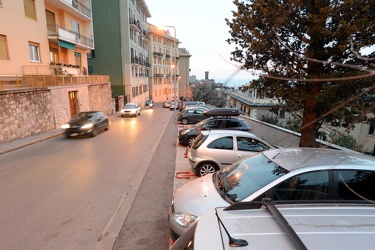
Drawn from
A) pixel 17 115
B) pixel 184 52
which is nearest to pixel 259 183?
pixel 17 115

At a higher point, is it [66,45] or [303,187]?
[66,45]

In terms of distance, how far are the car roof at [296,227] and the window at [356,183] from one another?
120cm

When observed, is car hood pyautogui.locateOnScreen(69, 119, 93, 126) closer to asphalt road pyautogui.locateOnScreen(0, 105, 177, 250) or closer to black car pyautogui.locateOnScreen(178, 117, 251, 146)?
asphalt road pyautogui.locateOnScreen(0, 105, 177, 250)

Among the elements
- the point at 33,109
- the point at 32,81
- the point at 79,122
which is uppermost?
the point at 32,81

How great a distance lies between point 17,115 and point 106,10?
29.0 meters

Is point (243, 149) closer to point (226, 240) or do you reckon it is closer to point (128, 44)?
point (226, 240)

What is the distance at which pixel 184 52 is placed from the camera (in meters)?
79.1

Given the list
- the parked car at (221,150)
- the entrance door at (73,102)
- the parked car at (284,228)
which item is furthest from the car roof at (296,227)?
the entrance door at (73,102)

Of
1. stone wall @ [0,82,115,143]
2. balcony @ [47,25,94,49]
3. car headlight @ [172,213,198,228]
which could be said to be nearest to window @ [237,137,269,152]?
car headlight @ [172,213,198,228]

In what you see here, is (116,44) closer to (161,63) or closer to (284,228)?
(161,63)

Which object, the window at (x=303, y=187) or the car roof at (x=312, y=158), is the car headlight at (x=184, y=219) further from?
the car roof at (x=312, y=158)

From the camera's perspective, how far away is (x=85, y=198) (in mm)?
5746

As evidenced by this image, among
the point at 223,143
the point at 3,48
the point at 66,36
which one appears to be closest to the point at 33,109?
the point at 3,48

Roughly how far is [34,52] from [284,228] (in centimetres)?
2132
